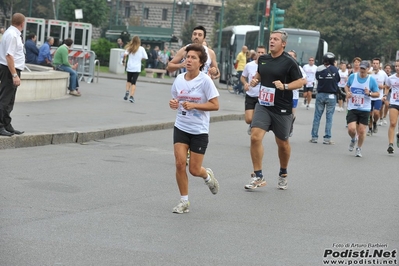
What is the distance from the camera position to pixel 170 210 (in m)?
9.16

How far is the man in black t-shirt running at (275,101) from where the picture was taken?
1132 cm

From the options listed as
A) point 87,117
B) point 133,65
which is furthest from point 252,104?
point 133,65

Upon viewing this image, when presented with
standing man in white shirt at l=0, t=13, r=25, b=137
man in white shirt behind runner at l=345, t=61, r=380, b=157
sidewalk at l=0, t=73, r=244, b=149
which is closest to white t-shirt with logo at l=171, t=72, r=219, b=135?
standing man in white shirt at l=0, t=13, r=25, b=137

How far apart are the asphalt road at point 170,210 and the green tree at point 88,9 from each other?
5317cm

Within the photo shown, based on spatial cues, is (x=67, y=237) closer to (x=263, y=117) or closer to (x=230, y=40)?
(x=263, y=117)

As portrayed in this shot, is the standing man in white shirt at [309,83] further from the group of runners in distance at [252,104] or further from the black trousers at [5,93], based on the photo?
the black trousers at [5,93]

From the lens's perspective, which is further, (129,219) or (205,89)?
(205,89)

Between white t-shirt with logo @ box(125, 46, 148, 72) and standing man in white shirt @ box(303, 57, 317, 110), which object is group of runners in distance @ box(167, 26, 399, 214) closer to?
white t-shirt with logo @ box(125, 46, 148, 72)

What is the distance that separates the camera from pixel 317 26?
75875 mm

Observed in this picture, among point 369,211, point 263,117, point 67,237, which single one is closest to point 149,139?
point 263,117

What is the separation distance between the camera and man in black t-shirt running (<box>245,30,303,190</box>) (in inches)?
446

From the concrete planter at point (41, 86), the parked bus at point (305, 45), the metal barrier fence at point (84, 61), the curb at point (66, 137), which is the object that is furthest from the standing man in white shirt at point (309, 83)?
the curb at point (66, 137)

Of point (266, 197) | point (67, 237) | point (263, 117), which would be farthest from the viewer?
point (263, 117)

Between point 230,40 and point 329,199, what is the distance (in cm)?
4778
